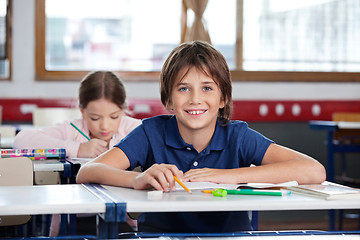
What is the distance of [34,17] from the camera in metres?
4.45

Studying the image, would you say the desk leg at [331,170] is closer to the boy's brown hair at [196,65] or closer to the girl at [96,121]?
the girl at [96,121]

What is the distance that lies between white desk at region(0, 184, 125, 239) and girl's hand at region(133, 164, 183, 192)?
0.38 ft

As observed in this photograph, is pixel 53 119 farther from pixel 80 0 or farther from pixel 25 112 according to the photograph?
pixel 80 0

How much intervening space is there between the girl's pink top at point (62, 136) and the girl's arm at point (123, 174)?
796 millimetres

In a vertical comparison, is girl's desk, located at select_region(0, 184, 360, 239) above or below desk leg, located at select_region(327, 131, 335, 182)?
above

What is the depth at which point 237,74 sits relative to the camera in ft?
15.8

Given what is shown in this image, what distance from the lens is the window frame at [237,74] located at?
14.6ft

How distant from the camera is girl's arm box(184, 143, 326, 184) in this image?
147cm

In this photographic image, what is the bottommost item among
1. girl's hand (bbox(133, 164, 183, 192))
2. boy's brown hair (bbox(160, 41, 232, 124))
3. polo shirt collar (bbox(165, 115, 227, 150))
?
girl's hand (bbox(133, 164, 183, 192))

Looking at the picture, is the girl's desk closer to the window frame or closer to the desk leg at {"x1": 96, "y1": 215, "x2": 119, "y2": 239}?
the desk leg at {"x1": 96, "y1": 215, "x2": 119, "y2": 239}

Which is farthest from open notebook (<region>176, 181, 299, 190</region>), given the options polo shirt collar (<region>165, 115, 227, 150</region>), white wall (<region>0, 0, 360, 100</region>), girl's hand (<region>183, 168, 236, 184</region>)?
white wall (<region>0, 0, 360, 100</region>)

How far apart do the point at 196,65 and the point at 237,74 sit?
313cm

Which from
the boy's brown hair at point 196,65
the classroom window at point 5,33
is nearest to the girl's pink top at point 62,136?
the boy's brown hair at point 196,65

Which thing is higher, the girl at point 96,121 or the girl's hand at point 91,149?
the girl at point 96,121
